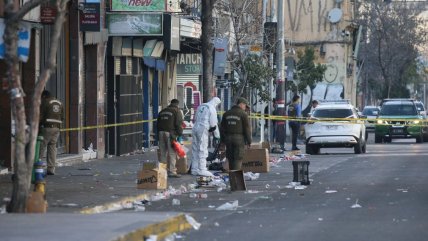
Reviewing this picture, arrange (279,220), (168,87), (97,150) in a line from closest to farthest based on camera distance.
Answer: (279,220), (97,150), (168,87)

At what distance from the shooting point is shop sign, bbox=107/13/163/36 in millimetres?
34000

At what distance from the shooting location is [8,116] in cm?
2691

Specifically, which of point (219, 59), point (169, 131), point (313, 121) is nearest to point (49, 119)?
point (169, 131)

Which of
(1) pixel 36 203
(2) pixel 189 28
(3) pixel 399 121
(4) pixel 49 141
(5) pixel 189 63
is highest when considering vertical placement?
(2) pixel 189 28

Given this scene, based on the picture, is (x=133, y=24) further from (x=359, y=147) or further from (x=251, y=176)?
(x=359, y=147)

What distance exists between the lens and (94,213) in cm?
1794

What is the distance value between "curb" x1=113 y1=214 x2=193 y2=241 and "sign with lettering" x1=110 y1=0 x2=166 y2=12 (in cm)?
1683

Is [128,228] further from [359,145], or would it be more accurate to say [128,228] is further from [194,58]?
[194,58]

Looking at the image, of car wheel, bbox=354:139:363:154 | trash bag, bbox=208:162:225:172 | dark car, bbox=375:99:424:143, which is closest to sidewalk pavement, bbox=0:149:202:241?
trash bag, bbox=208:162:225:172

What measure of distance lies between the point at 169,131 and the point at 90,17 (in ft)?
17.0

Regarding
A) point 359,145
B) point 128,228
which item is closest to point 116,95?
point 359,145

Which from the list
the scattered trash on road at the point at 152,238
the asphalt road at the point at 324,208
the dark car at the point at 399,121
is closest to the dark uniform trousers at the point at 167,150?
the asphalt road at the point at 324,208

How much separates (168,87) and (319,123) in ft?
23.7

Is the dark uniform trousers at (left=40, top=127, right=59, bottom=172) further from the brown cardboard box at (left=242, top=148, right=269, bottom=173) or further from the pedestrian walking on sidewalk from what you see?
the pedestrian walking on sidewalk
